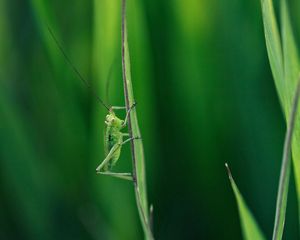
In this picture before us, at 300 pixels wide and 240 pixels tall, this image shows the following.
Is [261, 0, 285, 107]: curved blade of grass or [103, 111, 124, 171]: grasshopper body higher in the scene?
[261, 0, 285, 107]: curved blade of grass

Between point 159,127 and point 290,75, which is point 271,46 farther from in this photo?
point 159,127

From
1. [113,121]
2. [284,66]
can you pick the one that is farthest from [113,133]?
[284,66]

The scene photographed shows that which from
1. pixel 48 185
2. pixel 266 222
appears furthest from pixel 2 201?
pixel 266 222

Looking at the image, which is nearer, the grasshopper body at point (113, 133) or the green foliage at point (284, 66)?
the green foliage at point (284, 66)

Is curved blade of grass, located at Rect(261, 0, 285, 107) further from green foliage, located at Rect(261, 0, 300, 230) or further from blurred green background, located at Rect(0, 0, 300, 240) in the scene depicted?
blurred green background, located at Rect(0, 0, 300, 240)

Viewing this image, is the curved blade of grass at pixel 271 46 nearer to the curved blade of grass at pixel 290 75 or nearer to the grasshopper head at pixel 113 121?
the curved blade of grass at pixel 290 75

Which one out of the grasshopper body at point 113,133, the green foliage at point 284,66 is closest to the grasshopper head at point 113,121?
the grasshopper body at point 113,133

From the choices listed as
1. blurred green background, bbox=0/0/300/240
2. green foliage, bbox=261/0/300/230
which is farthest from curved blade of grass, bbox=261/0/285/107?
blurred green background, bbox=0/0/300/240

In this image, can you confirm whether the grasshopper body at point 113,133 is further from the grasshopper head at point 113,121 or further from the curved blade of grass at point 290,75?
the curved blade of grass at point 290,75

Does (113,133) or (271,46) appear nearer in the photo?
(271,46)

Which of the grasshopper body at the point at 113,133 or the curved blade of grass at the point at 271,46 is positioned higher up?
the curved blade of grass at the point at 271,46
